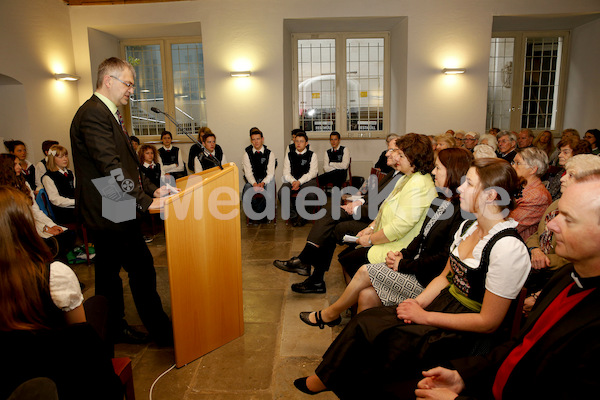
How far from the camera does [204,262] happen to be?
7.04 ft

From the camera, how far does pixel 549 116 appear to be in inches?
315

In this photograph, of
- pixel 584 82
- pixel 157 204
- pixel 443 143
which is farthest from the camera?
pixel 584 82

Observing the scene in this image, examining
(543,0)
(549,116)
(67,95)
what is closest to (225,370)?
(67,95)

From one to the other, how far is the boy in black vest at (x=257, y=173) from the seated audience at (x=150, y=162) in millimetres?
1201

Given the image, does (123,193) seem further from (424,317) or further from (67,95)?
(67,95)

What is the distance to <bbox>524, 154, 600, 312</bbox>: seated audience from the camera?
6.99ft

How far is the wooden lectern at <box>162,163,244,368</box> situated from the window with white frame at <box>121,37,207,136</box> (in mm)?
5908

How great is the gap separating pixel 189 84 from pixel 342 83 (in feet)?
9.87

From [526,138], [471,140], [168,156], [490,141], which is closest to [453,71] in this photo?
[471,140]

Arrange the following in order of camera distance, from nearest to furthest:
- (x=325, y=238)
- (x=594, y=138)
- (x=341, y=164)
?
(x=325, y=238), (x=594, y=138), (x=341, y=164)

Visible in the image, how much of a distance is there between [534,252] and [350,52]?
6303 millimetres

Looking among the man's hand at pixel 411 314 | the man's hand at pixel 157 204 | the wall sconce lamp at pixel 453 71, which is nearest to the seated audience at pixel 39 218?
the man's hand at pixel 157 204

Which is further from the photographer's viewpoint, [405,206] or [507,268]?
[405,206]

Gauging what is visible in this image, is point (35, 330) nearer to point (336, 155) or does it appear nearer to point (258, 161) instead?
point (258, 161)
